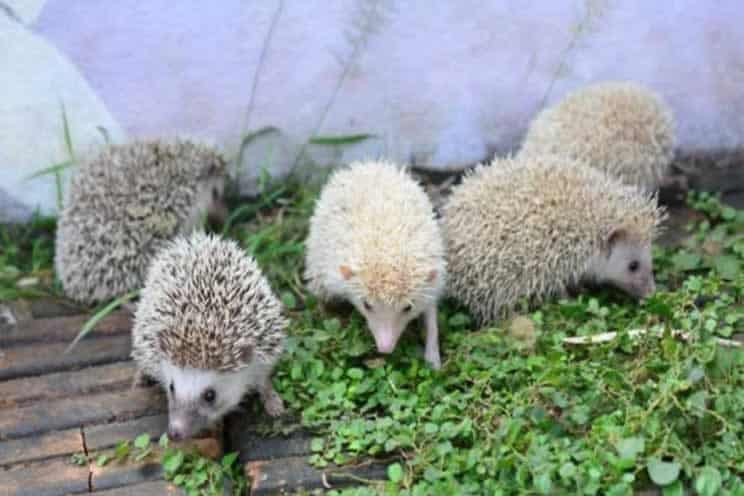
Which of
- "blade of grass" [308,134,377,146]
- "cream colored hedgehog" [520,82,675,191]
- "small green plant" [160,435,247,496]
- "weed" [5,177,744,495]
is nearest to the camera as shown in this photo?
"weed" [5,177,744,495]

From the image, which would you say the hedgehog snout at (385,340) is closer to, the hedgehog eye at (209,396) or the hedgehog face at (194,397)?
the hedgehog face at (194,397)

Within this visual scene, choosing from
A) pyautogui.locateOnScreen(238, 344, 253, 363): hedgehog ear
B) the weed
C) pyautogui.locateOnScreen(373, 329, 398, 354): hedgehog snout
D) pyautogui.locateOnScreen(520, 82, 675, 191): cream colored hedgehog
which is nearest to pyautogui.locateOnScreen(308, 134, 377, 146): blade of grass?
the weed

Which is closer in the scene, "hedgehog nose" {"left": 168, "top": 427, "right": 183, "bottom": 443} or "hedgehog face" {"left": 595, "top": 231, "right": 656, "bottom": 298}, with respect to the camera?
"hedgehog nose" {"left": 168, "top": 427, "right": 183, "bottom": 443}

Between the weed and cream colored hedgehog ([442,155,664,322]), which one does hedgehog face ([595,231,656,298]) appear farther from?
the weed

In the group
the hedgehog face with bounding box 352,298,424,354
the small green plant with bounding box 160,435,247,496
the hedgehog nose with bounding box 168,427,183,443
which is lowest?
the small green plant with bounding box 160,435,247,496

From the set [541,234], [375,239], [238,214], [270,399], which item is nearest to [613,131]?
[541,234]

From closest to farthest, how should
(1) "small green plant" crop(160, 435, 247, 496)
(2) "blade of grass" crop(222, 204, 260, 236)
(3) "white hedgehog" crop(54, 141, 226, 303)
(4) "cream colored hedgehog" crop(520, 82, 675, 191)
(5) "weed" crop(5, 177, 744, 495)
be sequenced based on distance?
(5) "weed" crop(5, 177, 744, 495) → (1) "small green plant" crop(160, 435, 247, 496) → (3) "white hedgehog" crop(54, 141, 226, 303) → (4) "cream colored hedgehog" crop(520, 82, 675, 191) → (2) "blade of grass" crop(222, 204, 260, 236)

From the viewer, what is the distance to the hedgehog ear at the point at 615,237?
512 centimetres

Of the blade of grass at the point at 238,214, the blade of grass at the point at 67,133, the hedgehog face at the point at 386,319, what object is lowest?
the hedgehog face at the point at 386,319

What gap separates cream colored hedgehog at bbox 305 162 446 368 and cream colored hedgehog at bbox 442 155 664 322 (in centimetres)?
19

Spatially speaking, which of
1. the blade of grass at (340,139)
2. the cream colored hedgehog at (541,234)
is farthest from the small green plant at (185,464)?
the blade of grass at (340,139)

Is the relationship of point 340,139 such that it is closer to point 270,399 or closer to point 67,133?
point 67,133

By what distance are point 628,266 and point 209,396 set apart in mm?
2009

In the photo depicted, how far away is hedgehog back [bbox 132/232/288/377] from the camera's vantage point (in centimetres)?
427
